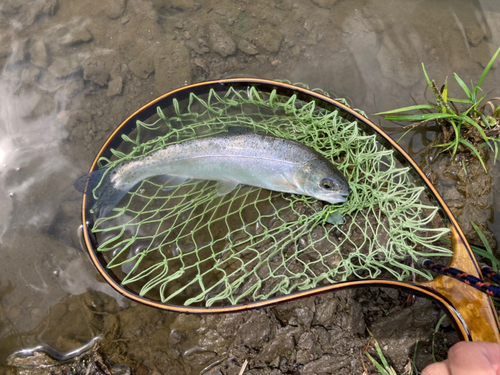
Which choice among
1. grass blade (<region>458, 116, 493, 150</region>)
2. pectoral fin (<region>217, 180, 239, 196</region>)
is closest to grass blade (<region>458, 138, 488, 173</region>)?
grass blade (<region>458, 116, 493, 150</region>)

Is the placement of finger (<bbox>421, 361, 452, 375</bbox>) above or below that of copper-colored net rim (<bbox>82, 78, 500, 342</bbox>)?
above

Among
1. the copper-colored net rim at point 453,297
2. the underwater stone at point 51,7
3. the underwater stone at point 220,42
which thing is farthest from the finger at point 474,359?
the underwater stone at point 51,7

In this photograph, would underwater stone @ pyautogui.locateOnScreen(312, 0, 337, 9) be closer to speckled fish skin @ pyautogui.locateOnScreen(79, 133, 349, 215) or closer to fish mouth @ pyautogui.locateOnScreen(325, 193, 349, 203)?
speckled fish skin @ pyautogui.locateOnScreen(79, 133, 349, 215)

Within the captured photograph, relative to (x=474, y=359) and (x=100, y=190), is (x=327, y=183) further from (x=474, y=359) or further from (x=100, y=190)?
(x=100, y=190)

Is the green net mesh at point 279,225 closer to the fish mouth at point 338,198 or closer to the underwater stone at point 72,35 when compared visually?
the fish mouth at point 338,198

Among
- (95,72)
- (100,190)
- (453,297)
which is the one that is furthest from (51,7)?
(453,297)

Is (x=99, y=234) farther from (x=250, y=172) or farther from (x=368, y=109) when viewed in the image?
(x=368, y=109)

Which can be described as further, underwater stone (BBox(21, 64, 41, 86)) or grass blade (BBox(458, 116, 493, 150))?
underwater stone (BBox(21, 64, 41, 86))
